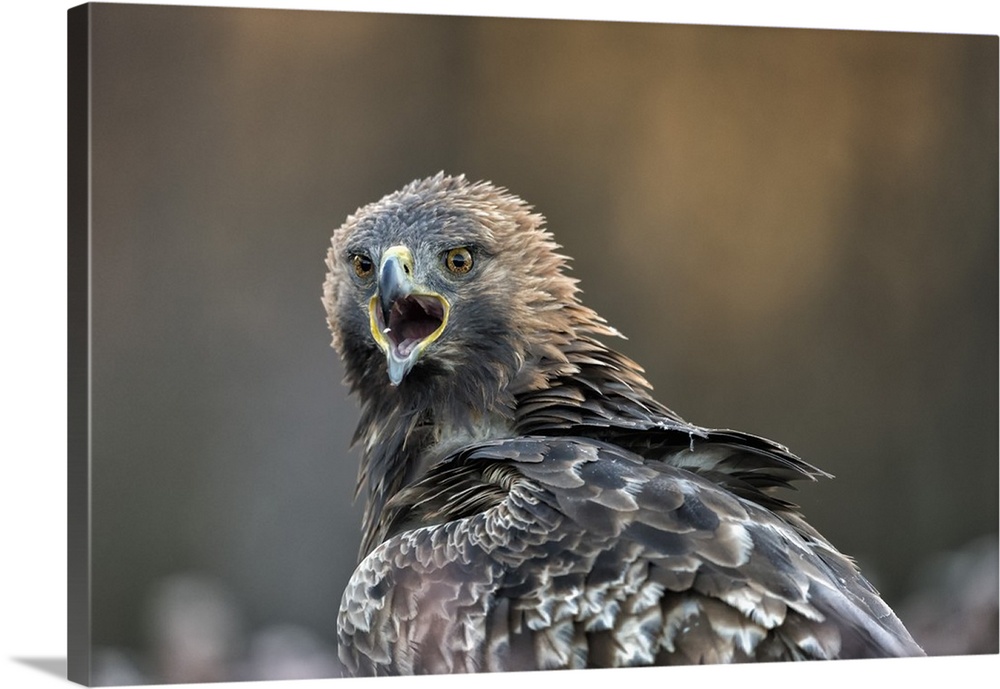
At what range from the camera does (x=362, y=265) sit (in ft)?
20.7

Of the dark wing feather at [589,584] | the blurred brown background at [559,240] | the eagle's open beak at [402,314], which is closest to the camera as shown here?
the dark wing feather at [589,584]

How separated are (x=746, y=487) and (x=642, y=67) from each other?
172cm

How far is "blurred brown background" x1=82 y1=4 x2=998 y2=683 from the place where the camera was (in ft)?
20.2

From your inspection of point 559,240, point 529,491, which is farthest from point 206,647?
point 559,240

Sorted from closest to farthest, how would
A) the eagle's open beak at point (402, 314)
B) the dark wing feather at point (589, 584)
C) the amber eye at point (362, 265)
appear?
the dark wing feather at point (589, 584) → the eagle's open beak at point (402, 314) → the amber eye at point (362, 265)

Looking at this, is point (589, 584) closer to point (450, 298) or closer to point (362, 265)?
point (450, 298)

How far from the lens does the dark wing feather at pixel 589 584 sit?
571 cm

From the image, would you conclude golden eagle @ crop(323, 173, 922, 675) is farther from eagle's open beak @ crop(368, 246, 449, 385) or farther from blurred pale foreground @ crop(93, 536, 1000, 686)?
blurred pale foreground @ crop(93, 536, 1000, 686)

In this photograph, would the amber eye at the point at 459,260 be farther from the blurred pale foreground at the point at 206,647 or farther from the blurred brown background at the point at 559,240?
the blurred pale foreground at the point at 206,647

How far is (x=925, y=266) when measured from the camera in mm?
7199

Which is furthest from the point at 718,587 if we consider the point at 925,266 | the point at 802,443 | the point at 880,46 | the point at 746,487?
the point at 880,46

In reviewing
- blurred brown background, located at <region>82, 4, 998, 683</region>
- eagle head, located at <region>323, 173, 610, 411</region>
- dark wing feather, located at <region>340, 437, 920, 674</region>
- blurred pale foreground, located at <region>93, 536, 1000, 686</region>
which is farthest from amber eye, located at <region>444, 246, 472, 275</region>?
blurred pale foreground, located at <region>93, 536, 1000, 686</region>

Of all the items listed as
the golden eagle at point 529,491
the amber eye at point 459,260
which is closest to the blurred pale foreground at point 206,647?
the golden eagle at point 529,491

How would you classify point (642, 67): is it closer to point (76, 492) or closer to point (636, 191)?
point (636, 191)
